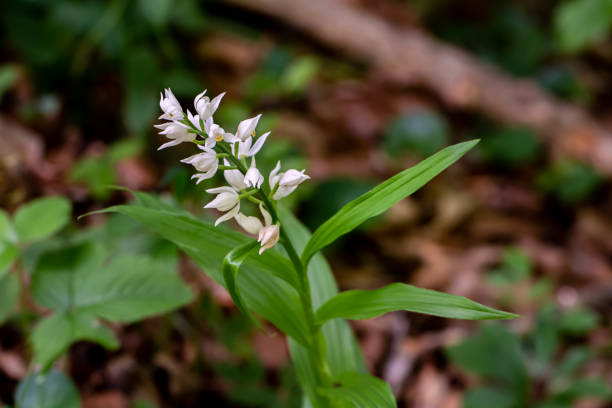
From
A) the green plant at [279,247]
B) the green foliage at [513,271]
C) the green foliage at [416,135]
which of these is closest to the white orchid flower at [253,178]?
the green plant at [279,247]

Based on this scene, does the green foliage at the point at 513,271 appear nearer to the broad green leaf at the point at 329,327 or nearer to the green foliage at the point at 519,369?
the green foliage at the point at 519,369

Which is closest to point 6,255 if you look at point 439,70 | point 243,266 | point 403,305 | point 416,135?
point 243,266

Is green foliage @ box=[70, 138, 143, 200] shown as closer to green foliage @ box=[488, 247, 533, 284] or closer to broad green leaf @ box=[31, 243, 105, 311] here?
broad green leaf @ box=[31, 243, 105, 311]

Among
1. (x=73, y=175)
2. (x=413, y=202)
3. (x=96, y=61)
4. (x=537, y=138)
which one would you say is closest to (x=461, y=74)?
(x=537, y=138)

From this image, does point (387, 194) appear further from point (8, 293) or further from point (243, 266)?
point (8, 293)

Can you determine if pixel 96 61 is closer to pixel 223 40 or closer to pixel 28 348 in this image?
pixel 223 40

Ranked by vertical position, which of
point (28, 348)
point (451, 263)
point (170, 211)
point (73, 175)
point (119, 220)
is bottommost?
point (451, 263)

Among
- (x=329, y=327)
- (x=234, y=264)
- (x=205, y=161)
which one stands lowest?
(x=329, y=327)
